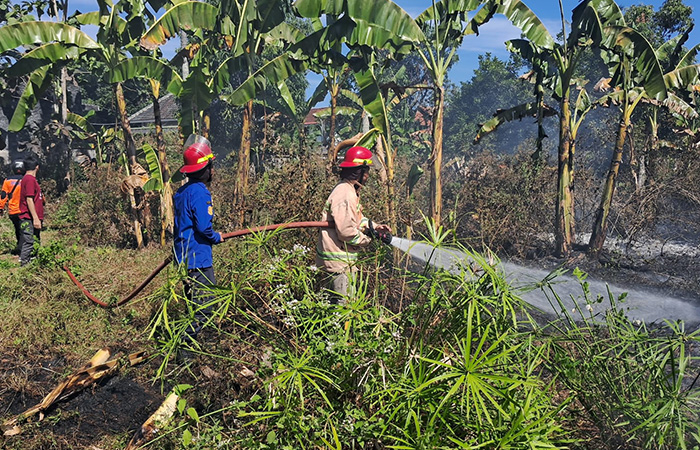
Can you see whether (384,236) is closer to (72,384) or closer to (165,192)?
(72,384)

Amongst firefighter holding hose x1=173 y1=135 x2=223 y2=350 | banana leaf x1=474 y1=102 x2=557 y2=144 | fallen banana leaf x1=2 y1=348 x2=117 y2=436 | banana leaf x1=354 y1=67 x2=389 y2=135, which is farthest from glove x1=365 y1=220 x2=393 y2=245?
banana leaf x1=474 y1=102 x2=557 y2=144

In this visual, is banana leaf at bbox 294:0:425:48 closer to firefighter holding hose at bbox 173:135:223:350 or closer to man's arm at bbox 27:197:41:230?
firefighter holding hose at bbox 173:135:223:350

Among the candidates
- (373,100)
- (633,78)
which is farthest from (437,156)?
(633,78)

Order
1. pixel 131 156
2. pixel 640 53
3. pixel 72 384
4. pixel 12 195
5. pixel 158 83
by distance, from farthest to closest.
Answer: pixel 158 83 < pixel 131 156 < pixel 640 53 < pixel 12 195 < pixel 72 384

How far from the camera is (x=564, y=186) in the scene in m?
10.1

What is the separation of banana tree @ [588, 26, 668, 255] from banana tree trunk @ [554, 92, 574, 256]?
529 millimetres

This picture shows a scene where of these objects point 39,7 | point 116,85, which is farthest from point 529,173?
point 39,7

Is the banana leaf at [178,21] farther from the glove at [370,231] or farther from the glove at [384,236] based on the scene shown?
the glove at [384,236]

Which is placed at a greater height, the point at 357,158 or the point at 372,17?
the point at 372,17

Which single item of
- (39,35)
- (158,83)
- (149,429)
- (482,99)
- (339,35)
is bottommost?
(149,429)

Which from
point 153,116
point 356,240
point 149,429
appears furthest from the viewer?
point 153,116

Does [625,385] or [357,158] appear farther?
[357,158]

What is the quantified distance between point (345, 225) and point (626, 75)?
7.27 m

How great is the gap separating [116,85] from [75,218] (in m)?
2.86
